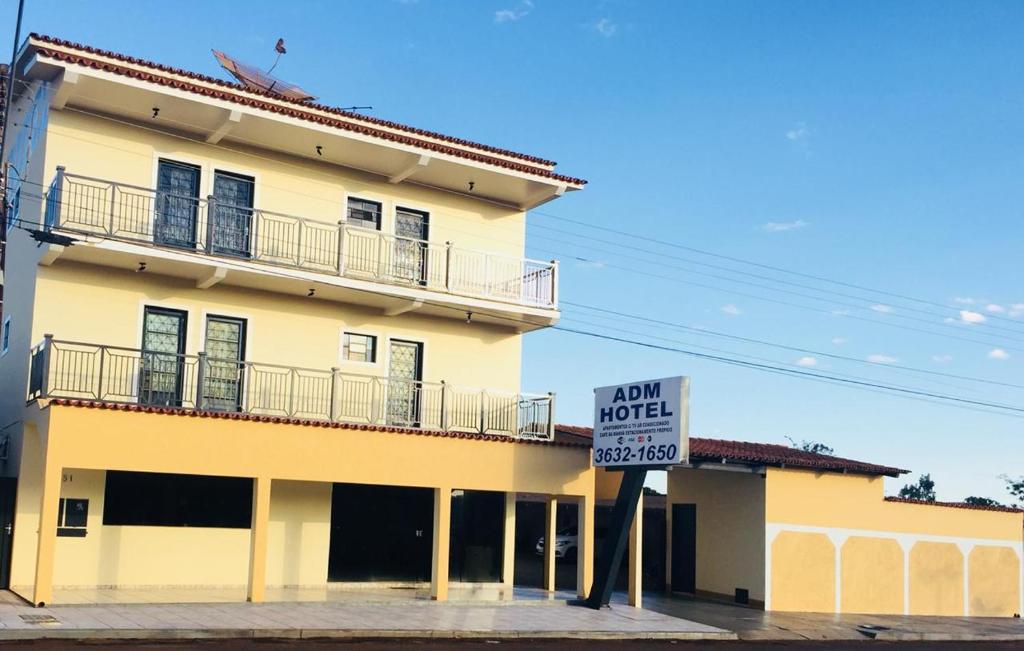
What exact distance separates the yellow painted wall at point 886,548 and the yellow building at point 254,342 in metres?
6.09

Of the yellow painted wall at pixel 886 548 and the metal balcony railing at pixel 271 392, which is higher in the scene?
the metal balcony railing at pixel 271 392

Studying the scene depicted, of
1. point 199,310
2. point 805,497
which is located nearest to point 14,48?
point 199,310

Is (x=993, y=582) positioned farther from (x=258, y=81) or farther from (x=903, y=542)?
(x=258, y=81)

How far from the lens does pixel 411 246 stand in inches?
1060

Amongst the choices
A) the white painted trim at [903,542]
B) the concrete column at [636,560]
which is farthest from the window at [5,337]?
the white painted trim at [903,542]

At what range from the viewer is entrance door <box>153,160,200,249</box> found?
23.2 metres

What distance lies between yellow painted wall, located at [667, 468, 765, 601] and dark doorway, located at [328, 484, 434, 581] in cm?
790

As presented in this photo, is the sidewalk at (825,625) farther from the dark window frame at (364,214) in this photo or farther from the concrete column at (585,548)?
the dark window frame at (364,214)

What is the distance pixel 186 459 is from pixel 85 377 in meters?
2.71

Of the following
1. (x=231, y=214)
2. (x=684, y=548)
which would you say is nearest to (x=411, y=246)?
(x=231, y=214)

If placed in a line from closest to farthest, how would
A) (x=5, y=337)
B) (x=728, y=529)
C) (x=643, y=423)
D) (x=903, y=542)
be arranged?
(x=643, y=423) → (x=5, y=337) → (x=728, y=529) → (x=903, y=542)

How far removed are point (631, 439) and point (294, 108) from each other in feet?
32.9

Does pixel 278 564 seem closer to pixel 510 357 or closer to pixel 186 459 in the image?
pixel 186 459

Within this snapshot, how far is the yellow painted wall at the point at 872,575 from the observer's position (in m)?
29.9
